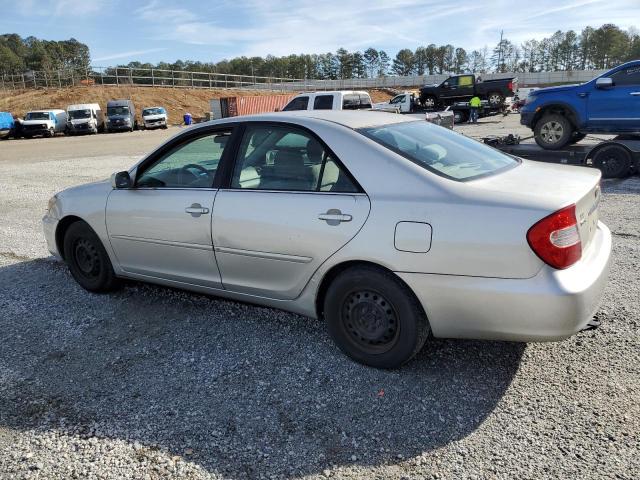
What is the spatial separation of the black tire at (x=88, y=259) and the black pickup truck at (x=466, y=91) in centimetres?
2678

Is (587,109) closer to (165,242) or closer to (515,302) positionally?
(515,302)

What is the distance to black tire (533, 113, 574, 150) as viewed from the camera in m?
11.3

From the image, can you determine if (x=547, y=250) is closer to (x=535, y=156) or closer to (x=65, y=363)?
(x=65, y=363)

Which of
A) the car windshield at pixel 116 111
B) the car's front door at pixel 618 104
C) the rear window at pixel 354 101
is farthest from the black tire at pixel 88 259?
the car windshield at pixel 116 111

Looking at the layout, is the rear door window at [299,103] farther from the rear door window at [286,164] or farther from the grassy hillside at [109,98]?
the grassy hillside at [109,98]

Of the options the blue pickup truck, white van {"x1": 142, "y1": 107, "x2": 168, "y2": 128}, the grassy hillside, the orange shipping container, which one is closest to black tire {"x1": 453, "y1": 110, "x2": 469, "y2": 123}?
the orange shipping container

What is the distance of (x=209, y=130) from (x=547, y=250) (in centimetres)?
252

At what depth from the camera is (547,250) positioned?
264 centimetres

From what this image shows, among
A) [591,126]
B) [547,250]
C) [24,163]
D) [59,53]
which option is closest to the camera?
[547,250]

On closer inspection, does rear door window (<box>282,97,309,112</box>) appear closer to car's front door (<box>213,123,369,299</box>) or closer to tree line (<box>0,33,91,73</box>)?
car's front door (<box>213,123,369,299</box>)

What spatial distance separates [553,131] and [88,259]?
10206mm

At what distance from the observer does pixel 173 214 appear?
3895 millimetres

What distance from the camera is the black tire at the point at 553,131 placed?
1127 centimetres

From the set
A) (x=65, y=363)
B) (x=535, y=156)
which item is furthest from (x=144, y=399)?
(x=535, y=156)
